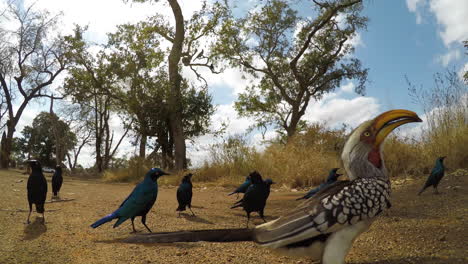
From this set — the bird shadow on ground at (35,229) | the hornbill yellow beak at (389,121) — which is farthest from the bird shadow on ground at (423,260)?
the bird shadow on ground at (35,229)

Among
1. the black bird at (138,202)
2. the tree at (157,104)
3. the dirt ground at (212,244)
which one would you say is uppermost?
the tree at (157,104)

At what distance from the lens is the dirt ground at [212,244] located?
3.05 m

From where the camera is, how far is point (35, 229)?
4.19 m

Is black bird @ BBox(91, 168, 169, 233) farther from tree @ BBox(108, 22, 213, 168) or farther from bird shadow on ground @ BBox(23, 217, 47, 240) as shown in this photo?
tree @ BBox(108, 22, 213, 168)

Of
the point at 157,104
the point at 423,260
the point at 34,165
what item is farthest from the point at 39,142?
the point at 423,260

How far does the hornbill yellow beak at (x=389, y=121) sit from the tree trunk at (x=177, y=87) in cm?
1462

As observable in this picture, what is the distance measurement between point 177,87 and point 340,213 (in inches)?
631

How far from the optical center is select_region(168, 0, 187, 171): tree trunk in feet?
55.4

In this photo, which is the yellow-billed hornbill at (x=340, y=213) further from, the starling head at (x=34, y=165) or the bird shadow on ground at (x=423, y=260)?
the starling head at (x=34, y=165)

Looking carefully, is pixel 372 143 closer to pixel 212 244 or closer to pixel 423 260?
pixel 423 260

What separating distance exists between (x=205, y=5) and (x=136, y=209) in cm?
1580

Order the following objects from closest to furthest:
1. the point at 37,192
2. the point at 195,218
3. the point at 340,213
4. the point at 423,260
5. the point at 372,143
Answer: the point at 340,213
the point at 372,143
the point at 423,260
the point at 37,192
the point at 195,218

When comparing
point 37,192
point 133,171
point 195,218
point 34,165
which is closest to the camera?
point 37,192

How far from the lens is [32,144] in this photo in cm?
→ 3962
